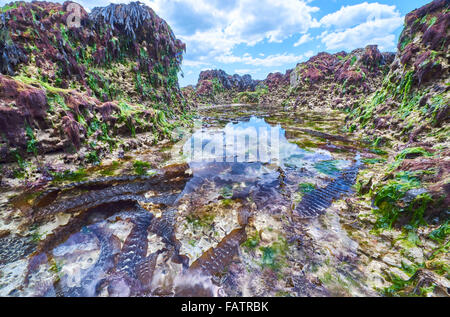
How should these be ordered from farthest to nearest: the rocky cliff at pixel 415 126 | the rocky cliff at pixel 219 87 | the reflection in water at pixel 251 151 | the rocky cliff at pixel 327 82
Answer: the rocky cliff at pixel 219 87 → the rocky cliff at pixel 327 82 → the reflection in water at pixel 251 151 → the rocky cliff at pixel 415 126

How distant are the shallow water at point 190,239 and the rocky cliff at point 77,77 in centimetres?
297

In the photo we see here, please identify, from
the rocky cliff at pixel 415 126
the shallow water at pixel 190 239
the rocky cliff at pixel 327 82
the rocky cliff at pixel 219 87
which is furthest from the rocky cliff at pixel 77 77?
the rocky cliff at pixel 219 87

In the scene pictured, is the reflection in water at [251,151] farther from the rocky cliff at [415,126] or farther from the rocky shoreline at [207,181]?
the rocky cliff at [415,126]

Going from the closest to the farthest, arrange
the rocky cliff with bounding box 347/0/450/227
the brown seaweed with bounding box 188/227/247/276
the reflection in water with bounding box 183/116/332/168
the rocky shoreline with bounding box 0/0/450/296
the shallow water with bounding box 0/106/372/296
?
the shallow water with bounding box 0/106/372/296 → the rocky shoreline with bounding box 0/0/450/296 → the brown seaweed with bounding box 188/227/247/276 → the rocky cliff with bounding box 347/0/450/227 → the reflection in water with bounding box 183/116/332/168

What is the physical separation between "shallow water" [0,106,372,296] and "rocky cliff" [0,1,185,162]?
117 inches

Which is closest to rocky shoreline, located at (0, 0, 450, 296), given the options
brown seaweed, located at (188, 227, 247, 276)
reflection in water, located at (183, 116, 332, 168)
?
brown seaweed, located at (188, 227, 247, 276)

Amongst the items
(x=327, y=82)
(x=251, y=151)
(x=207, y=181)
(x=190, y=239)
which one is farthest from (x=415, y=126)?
(x=327, y=82)

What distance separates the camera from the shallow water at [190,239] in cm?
291

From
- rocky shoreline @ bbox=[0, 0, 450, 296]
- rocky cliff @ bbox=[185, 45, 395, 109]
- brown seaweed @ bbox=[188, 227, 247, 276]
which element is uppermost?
rocky cliff @ bbox=[185, 45, 395, 109]

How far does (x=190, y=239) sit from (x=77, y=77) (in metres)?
13.1

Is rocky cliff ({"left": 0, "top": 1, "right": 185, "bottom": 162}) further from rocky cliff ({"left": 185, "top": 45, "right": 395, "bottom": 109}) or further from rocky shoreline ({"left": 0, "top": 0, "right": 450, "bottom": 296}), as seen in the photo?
rocky cliff ({"left": 185, "top": 45, "right": 395, "bottom": 109})

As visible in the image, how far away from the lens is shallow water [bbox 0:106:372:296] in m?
2.91
